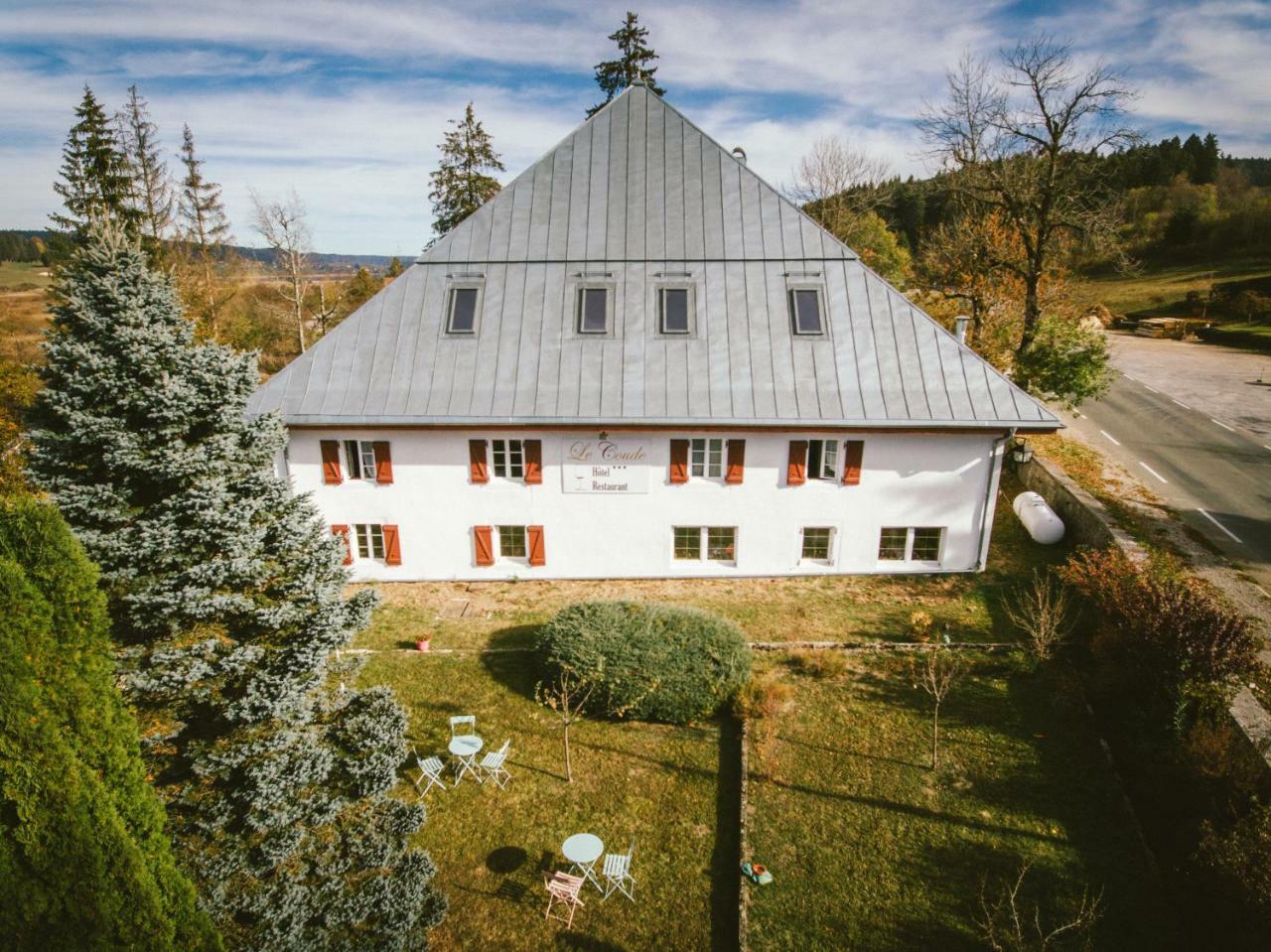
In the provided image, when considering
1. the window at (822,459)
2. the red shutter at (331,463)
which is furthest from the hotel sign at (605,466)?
the red shutter at (331,463)

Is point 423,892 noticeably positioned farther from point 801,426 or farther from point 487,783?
point 801,426

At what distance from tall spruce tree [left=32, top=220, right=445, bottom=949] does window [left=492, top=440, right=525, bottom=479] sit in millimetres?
9251

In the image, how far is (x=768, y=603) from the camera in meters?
18.0

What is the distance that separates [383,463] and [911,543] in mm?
14759

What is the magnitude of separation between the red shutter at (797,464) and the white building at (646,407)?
0.06 m

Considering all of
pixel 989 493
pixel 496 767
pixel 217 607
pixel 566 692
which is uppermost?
pixel 217 607

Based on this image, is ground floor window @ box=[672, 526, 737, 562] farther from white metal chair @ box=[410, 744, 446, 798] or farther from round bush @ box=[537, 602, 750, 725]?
white metal chair @ box=[410, 744, 446, 798]

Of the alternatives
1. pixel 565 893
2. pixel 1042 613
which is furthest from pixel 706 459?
pixel 565 893

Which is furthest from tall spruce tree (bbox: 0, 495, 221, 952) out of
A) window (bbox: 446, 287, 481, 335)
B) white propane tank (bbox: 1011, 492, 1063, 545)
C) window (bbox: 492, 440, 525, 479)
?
white propane tank (bbox: 1011, 492, 1063, 545)

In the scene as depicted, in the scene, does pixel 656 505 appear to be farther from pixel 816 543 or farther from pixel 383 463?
pixel 383 463

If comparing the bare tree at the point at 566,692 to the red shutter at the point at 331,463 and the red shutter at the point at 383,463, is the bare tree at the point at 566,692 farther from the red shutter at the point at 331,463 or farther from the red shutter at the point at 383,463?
the red shutter at the point at 331,463

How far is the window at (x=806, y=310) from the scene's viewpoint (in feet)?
61.3

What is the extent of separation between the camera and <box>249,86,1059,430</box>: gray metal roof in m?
17.6

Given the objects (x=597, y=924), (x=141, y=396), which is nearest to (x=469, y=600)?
(x=597, y=924)
